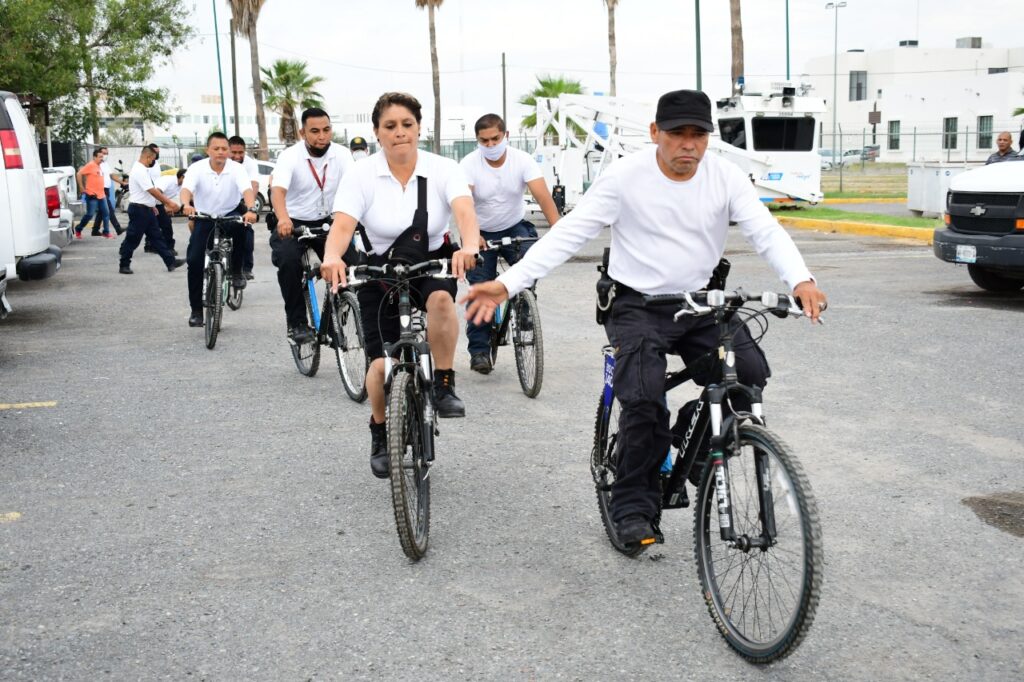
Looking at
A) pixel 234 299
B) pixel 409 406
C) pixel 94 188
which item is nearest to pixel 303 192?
pixel 234 299

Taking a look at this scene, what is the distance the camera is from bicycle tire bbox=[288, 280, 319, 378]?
30.0 ft

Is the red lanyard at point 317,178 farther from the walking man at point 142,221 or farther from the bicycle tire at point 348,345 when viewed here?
the walking man at point 142,221

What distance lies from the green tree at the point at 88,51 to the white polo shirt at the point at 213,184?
17539mm

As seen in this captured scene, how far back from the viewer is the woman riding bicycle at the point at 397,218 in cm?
558

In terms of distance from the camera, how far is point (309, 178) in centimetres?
902

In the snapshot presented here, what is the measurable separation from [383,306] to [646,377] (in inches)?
66.4

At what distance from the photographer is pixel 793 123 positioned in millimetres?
29516

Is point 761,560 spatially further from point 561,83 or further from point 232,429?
point 561,83

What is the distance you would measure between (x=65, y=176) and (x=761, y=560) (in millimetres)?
16133

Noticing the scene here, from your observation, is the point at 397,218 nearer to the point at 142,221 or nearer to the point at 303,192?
the point at 303,192

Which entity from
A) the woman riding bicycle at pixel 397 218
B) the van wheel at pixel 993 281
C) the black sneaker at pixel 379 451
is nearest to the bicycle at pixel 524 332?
the woman riding bicycle at pixel 397 218

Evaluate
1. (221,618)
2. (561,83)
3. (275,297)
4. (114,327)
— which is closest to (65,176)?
(275,297)

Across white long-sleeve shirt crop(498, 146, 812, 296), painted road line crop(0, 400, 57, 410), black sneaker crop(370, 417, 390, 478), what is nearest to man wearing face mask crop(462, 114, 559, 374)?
painted road line crop(0, 400, 57, 410)

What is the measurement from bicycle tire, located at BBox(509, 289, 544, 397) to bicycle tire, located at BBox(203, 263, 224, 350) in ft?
10.0
